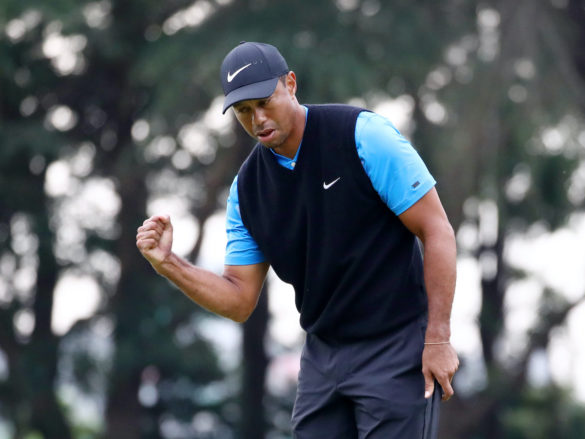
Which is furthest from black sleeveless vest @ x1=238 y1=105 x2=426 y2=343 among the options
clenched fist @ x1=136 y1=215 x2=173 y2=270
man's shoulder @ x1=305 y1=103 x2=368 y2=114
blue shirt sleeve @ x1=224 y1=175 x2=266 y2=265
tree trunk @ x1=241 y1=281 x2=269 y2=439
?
tree trunk @ x1=241 y1=281 x2=269 y2=439

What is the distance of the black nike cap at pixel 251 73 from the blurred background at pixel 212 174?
28.6ft

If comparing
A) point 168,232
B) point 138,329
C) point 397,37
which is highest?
point 397,37

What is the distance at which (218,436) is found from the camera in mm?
19156

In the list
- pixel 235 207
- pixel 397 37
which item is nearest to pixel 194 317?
pixel 397 37

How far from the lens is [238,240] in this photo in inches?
153

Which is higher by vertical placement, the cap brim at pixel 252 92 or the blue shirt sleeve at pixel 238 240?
the cap brim at pixel 252 92

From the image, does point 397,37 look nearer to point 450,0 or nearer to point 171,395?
point 450,0

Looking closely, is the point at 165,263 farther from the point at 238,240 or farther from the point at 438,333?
the point at 438,333

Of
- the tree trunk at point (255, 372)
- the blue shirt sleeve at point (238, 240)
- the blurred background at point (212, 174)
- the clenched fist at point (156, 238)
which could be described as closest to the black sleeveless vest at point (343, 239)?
the blue shirt sleeve at point (238, 240)

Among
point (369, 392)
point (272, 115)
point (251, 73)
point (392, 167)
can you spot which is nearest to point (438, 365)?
point (369, 392)

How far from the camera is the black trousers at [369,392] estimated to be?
348 cm

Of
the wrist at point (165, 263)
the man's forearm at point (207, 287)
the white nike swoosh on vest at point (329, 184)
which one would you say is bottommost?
the man's forearm at point (207, 287)

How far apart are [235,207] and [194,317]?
13.7 m

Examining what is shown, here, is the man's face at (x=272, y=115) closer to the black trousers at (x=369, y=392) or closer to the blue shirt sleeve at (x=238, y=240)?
the blue shirt sleeve at (x=238, y=240)
